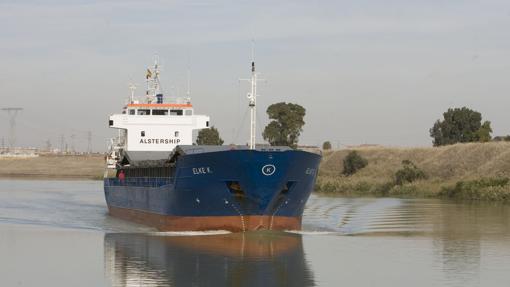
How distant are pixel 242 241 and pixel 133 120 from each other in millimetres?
19339

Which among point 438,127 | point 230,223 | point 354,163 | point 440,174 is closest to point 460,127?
point 438,127

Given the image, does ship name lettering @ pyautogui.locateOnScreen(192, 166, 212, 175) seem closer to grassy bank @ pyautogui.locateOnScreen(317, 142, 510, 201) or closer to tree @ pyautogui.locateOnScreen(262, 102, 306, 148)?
grassy bank @ pyautogui.locateOnScreen(317, 142, 510, 201)

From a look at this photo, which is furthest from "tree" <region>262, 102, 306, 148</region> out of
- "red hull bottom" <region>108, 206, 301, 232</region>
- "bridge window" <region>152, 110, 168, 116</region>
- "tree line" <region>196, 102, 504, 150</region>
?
"red hull bottom" <region>108, 206, 301, 232</region>

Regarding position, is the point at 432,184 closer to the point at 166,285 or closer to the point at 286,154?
the point at 286,154

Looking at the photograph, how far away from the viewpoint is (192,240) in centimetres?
3325

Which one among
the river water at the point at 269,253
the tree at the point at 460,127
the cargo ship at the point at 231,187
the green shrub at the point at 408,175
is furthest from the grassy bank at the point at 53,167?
the cargo ship at the point at 231,187

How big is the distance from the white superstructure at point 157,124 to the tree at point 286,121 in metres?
37.1

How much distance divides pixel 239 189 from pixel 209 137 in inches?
3101

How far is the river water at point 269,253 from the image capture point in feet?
80.9

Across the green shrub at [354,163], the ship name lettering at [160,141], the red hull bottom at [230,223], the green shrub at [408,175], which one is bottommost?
the red hull bottom at [230,223]

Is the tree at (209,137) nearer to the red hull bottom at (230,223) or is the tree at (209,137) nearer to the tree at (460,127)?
the tree at (460,127)

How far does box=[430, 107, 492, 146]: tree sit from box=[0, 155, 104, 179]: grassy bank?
57217 mm

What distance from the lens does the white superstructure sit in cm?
4950

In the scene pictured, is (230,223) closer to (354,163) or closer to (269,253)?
(269,253)
